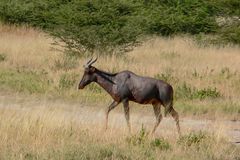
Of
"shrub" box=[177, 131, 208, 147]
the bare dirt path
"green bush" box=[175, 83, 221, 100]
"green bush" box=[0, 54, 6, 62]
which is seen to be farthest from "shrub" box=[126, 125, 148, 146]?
"green bush" box=[0, 54, 6, 62]

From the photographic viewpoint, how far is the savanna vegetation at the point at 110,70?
8477 millimetres

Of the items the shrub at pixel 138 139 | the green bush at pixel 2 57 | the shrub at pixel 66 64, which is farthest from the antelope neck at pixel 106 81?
the green bush at pixel 2 57

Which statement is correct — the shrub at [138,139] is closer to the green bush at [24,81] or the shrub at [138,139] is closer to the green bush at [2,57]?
the green bush at [24,81]

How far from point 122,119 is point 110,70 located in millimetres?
6171

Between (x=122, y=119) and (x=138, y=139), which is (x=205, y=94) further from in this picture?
(x=138, y=139)

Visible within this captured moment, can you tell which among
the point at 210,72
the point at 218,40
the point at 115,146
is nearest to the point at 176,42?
the point at 218,40

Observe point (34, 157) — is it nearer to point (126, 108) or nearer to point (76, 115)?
point (126, 108)

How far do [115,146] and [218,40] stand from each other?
63.7 feet

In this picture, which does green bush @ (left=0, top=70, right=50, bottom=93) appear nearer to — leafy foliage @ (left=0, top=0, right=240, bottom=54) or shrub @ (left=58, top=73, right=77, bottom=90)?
shrub @ (left=58, top=73, right=77, bottom=90)

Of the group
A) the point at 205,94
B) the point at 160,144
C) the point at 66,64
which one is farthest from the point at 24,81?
the point at 160,144

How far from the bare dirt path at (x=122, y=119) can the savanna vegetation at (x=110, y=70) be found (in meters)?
0.04

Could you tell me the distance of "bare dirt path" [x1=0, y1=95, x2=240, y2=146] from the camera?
35.4 feet

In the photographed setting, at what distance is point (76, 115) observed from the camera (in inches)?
481

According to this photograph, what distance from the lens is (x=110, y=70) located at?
18.1 meters
